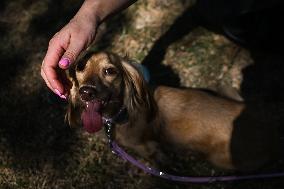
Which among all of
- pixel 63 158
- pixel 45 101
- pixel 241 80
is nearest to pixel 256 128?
pixel 241 80

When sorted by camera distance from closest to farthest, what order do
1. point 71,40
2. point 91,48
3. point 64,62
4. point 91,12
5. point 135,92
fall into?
point 64,62, point 71,40, point 91,12, point 135,92, point 91,48

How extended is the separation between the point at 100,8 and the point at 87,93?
63 cm

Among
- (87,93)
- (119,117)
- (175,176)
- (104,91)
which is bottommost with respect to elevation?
(175,176)

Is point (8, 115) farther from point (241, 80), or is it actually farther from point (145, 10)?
point (241, 80)

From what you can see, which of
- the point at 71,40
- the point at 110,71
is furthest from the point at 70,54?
the point at 110,71

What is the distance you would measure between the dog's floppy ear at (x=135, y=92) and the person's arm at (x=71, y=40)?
54cm

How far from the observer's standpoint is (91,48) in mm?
5730

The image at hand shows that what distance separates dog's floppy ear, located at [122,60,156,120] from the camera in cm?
409

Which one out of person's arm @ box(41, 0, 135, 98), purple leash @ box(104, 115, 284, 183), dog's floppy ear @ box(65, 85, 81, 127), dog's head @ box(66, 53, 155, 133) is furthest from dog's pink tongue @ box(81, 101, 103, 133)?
person's arm @ box(41, 0, 135, 98)

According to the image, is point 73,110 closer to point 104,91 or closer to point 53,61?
point 104,91

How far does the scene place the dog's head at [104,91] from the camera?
3895 mm

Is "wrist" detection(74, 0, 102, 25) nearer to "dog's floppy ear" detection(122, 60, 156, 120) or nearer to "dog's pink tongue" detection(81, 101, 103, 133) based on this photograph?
"dog's floppy ear" detection(122, 60, 156, 120)

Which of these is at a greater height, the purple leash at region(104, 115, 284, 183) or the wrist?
the wrist

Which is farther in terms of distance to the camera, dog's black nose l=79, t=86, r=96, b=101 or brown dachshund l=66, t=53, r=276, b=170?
brown dachshund l=66, t=53, r=276, b=170
